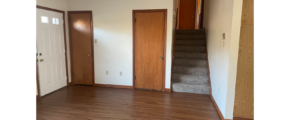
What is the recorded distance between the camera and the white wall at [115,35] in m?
3.73

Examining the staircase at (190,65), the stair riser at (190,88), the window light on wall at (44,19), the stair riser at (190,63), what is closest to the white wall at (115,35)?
the stair riser at (190,88)

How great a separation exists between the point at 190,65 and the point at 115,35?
2.06 meters

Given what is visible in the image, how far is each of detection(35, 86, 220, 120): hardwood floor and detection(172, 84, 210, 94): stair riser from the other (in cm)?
15

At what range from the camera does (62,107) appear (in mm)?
2979

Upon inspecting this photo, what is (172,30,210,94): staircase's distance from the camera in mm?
3813

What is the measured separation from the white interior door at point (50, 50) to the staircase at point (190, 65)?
110 inches

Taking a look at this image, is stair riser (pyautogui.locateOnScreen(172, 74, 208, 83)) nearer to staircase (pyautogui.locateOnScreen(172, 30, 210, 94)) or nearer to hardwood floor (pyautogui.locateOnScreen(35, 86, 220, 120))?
staircase (pyautogui.locateOnScreen(172, 30, 210, 94))

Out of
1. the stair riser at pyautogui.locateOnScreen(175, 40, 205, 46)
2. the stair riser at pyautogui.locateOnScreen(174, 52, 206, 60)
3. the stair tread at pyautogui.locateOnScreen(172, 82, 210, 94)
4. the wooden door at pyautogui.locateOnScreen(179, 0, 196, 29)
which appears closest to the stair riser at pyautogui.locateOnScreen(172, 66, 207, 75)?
the stair tread at pyautogui.locateOnScreen(172, 82, 210, 94)
